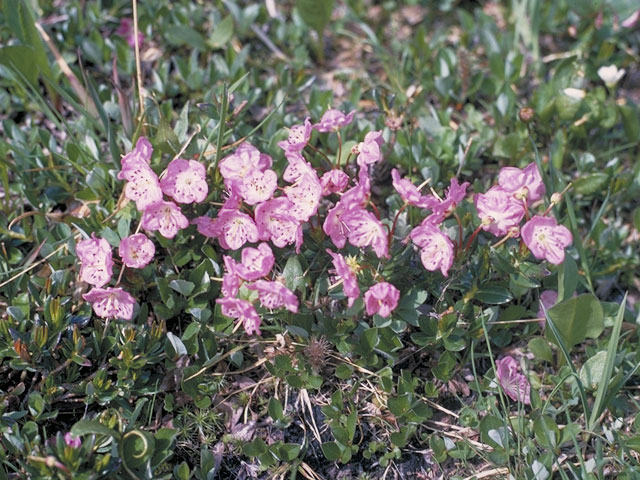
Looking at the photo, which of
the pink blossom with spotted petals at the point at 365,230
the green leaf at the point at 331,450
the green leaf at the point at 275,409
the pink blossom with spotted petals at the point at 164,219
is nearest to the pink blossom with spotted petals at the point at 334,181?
the pink blossom with spotted petals at the point at 365,230

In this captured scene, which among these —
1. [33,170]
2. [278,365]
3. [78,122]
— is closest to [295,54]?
[78,122]

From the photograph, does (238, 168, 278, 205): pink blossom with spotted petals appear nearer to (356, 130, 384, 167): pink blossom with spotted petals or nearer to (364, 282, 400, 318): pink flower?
(356, 130, 384, 167): pink blossom with spotted petals

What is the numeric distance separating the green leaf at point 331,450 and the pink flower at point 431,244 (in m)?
0.66

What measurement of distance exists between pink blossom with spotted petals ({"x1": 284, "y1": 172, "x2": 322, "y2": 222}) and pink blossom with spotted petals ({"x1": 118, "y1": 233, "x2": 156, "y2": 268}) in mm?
492

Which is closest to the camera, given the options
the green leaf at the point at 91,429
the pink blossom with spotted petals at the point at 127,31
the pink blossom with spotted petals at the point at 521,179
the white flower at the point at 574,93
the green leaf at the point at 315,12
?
the green leaf at the point at 91,429

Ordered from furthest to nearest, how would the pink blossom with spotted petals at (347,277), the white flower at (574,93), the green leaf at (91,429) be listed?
the white flower at (574,93)
the pink blossom with spotted petals at (347,277)
the green leaf at (91,429)

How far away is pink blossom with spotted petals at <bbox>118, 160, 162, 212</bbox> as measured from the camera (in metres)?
2.26

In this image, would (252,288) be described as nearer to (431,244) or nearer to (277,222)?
(277,222)

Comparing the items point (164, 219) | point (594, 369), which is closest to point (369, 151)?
point (164, 219)

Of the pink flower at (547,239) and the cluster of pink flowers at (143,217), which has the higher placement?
the cluster of pink flowers at (143,217)

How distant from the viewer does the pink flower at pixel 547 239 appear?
86.0 inches

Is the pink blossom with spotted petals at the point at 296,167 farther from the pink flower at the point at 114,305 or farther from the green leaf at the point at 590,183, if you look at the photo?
the green leaf at the point at 590,183

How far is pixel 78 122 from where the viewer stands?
2.93 meters

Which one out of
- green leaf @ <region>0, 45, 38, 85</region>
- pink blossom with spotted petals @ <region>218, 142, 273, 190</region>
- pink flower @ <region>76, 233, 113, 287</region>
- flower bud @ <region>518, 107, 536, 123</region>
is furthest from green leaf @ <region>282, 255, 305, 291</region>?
green leaf @ <region>0, 45, 38, 85</region>
